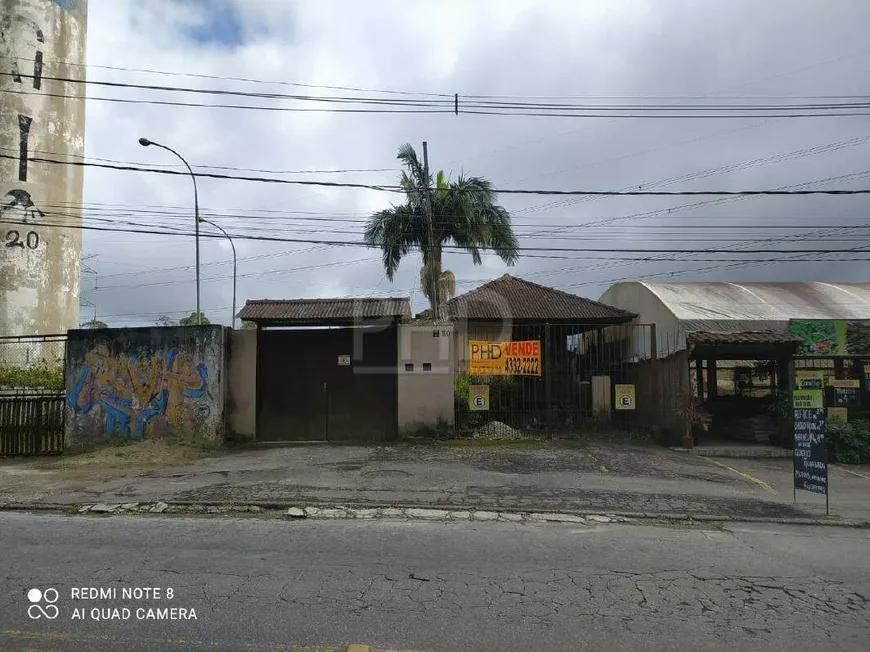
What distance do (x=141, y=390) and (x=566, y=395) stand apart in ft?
30.5

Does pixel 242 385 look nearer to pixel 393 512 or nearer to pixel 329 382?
pixel 329 382

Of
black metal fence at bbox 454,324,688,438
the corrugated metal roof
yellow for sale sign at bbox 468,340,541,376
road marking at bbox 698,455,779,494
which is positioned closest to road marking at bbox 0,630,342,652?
road marking at bbox 698,455,779,494

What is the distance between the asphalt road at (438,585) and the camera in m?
3.86

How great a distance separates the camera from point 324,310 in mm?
13617

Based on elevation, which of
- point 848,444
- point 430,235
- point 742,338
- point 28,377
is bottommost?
point 848,444

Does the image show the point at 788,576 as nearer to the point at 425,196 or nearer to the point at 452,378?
the point at 452,378

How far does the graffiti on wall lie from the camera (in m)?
12.4

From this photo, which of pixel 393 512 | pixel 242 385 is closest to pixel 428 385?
pixel 242 385

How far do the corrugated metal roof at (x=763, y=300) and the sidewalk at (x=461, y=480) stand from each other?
12.3ft

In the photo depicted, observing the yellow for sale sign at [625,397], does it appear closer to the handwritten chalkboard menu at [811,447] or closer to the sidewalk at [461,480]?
the sidewalk at [461,480]

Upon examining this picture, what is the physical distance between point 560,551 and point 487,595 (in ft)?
4.81

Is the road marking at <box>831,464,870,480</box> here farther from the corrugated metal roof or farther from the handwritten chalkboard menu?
the corrugated metal roof

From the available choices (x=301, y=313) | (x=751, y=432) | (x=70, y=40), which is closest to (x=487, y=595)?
(x=301, y=313)

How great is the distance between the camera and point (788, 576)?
5.11m
